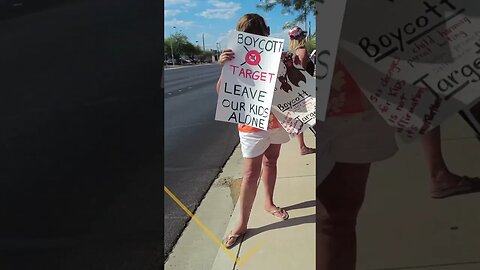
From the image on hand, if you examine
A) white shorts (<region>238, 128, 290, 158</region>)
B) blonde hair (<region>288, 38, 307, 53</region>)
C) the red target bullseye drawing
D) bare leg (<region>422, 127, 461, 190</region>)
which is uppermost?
the red target bullseye drawing

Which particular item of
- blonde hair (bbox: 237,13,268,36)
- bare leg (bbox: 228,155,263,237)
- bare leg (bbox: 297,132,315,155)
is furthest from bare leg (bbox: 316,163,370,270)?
bare leg (bbox: 297,132,315,155)

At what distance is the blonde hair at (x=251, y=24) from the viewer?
2367mm

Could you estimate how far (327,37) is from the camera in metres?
1.42

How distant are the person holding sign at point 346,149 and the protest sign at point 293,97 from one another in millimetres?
1146

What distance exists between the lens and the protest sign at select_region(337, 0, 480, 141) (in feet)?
4.64

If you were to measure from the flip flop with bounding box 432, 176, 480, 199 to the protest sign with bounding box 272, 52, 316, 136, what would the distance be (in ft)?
3.86

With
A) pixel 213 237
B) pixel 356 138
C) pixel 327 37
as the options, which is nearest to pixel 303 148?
pixel 213 237

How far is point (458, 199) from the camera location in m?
1.57

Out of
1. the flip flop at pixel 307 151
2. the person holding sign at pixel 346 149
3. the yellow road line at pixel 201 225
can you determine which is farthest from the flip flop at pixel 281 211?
the flip flop at pixel 307 151
